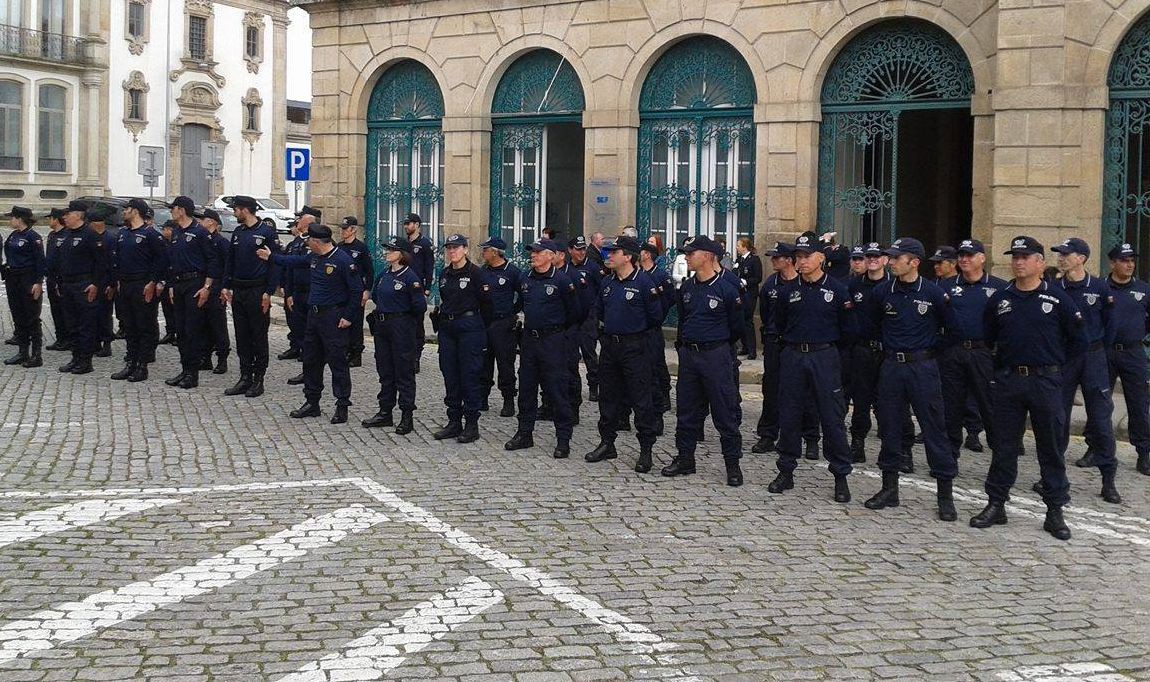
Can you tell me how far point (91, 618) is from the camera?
645cm

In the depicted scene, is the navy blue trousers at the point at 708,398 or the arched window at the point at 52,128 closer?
the navy blue trousers at the point at 708,398

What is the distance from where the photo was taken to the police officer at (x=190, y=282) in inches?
571

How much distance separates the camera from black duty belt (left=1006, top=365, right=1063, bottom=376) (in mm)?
8719

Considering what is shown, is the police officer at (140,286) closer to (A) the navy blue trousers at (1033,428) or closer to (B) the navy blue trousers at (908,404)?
(B) the navy blue trousers at (908,404)

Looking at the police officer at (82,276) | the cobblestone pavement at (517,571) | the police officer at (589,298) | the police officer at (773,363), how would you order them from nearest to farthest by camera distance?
1. the cobblestone pavement at (517,571)
2. the police officer at (773,363)
3. the police officer at (589,298)
4. the police officer at (82,276)

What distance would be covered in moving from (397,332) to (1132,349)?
633 cm

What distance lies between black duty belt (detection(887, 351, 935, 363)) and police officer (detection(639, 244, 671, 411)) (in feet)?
5.70

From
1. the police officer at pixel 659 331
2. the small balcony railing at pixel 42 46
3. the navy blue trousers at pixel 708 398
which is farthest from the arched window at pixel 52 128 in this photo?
the navy blue trousers at pixel 708 398

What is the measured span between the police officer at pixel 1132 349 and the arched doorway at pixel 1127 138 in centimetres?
390

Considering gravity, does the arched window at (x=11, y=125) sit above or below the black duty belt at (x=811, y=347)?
above

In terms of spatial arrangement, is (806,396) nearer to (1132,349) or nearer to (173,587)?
(1132,349)

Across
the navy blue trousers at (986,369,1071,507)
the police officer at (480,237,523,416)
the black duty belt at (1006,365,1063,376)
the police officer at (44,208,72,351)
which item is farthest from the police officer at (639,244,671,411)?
the police officer at (44,208,72,351)

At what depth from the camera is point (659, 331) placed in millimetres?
11422

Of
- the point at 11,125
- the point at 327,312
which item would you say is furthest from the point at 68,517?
the point at 11,125
